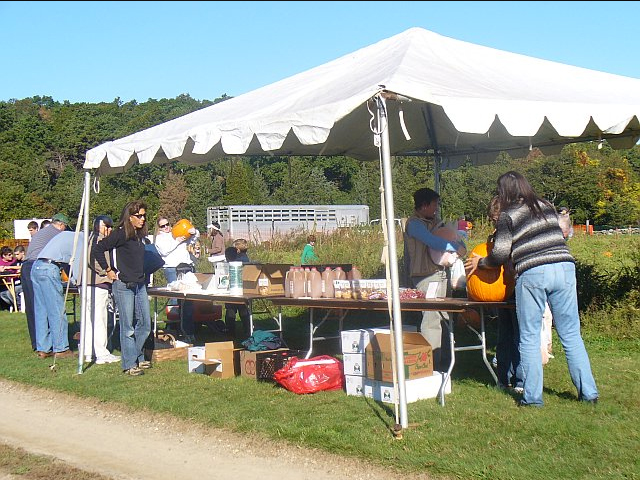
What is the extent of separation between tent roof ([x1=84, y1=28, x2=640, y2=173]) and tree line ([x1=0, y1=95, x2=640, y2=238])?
4.79ft

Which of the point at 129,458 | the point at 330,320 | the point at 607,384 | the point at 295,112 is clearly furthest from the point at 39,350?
the point at 607,384

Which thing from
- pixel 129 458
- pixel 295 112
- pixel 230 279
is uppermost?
pixel 295 112

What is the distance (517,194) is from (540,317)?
3.19 ft

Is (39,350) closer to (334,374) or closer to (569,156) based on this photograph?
(334,374)

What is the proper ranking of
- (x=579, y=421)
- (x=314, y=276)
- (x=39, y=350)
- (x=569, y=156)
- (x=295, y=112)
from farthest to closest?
(x=569, y=156)
(x=39, y=350)
(x=314, y=276)
(x=295, y=112)
(x=579, y=421)

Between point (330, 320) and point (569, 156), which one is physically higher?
point (569, 156)

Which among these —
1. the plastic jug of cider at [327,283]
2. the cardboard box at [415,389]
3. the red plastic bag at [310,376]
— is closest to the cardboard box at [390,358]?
the cardboard box at [415,389]

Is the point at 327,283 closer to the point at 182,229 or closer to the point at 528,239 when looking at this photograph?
the point at 528,239

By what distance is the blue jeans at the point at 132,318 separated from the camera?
858 centimetres

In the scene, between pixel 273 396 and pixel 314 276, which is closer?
pixel 273 396

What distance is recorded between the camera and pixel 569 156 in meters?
41.1

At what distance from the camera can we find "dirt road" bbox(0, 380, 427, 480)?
527 centimetres

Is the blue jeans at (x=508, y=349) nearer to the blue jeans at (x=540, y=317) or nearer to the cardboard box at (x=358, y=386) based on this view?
the blue jeans at (x=540, y=317)

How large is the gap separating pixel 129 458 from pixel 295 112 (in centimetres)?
293
